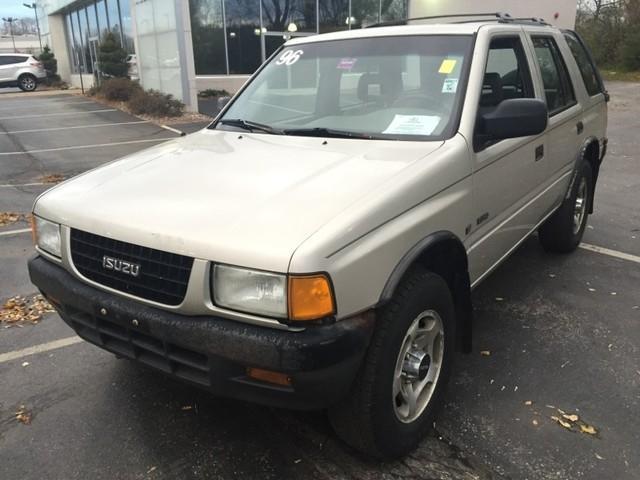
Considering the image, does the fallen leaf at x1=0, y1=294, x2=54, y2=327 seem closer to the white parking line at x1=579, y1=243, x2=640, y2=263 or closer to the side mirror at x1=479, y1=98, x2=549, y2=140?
the side mirror at x1=479, y1=98, x2=549, y2=140

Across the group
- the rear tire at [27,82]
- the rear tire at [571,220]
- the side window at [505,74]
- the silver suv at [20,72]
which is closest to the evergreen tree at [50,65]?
the silver suv at [20,72]

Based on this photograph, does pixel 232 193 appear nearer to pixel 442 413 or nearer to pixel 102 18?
pixel 442 413

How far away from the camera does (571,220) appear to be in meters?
4.80

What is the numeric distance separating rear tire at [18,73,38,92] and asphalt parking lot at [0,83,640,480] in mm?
29247

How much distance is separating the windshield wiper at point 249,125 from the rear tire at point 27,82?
30641mm

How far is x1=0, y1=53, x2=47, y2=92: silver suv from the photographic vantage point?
29.2m

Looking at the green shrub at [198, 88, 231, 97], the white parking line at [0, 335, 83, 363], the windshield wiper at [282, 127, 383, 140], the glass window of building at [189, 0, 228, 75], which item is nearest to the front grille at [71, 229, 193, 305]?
the windshield wiper at [282, 127, 383, 140]

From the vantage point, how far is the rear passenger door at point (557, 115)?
3.98 meters

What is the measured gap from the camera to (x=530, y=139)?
11.9 feet

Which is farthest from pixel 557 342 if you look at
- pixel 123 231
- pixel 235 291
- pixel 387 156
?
→ pixel 123 231

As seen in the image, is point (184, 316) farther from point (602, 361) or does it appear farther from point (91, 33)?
point (91, 33)

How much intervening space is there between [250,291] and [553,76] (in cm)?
323

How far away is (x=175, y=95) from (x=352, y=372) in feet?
54.7

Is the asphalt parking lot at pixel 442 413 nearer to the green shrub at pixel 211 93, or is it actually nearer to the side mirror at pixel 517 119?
the side mirror at pixel 517 119
